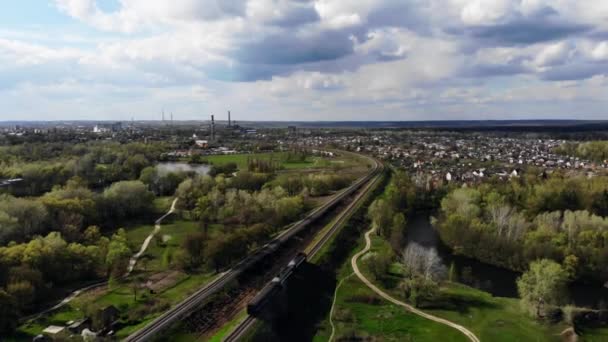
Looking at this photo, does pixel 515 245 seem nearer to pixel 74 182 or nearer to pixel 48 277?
pixel 48 277

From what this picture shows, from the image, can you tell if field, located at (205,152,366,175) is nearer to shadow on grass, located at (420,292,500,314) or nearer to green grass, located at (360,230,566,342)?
green grass, located at (360,230,566,342)

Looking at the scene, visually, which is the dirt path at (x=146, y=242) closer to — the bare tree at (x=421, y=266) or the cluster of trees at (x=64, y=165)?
the cluster of trees at (x=64, y=165)

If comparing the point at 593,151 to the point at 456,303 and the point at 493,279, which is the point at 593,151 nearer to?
the point at 493,279

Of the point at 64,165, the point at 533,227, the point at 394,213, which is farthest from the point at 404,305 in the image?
the point at 64,165

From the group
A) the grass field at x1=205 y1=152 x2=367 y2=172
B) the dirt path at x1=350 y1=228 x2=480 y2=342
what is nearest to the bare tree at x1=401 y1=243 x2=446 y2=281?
the dirt path at x1=350 y1=228 x2=480 y2=342

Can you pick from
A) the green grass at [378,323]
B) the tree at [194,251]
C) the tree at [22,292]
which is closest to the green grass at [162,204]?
the tree at [194,251]
